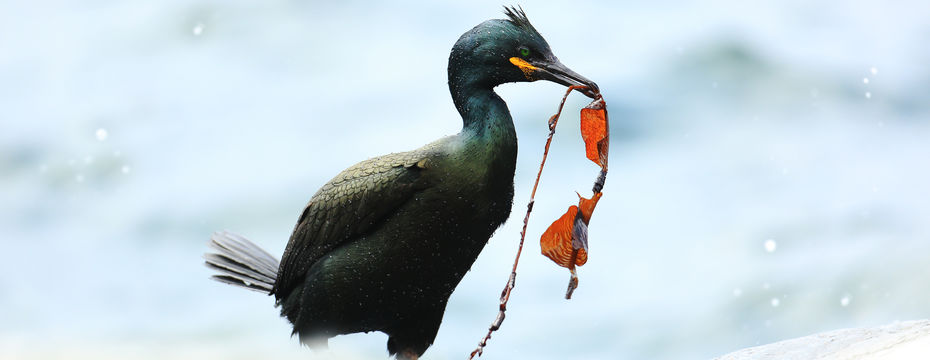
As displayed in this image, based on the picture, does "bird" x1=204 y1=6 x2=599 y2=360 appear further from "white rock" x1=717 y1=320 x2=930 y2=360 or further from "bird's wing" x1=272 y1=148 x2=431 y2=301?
"white rock" x1=717 y1=320 x2=930 y2=360

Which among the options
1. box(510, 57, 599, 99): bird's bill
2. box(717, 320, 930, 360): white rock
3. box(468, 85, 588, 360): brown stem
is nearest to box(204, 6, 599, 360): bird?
box(510, 57, 599, 99): bird's bill

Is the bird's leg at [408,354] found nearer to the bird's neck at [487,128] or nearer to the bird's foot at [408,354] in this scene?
the bird's foot at [408,354]

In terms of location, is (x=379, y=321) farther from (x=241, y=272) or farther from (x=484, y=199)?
(x=241, y=272)

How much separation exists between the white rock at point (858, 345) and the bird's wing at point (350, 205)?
1.71 metres

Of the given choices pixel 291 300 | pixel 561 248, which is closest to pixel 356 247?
pixel 291 300

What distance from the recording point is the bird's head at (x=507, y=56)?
4.08 m

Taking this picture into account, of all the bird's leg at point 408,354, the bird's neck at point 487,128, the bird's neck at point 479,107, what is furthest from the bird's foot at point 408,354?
the bird's neck at point 479,107

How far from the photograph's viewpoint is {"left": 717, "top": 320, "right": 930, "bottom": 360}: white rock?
3.57 m

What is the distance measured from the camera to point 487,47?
13.4 feet

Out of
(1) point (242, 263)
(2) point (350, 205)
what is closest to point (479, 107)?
(2) point (350, 205)

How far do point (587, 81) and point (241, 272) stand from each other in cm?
214

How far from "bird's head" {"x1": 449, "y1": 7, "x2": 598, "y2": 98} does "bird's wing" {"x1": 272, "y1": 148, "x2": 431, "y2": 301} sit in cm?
40

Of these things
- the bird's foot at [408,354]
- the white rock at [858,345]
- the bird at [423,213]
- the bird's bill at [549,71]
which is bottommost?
the white rock at [858,345]

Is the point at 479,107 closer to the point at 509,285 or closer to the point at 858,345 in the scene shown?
the point at 509,285
